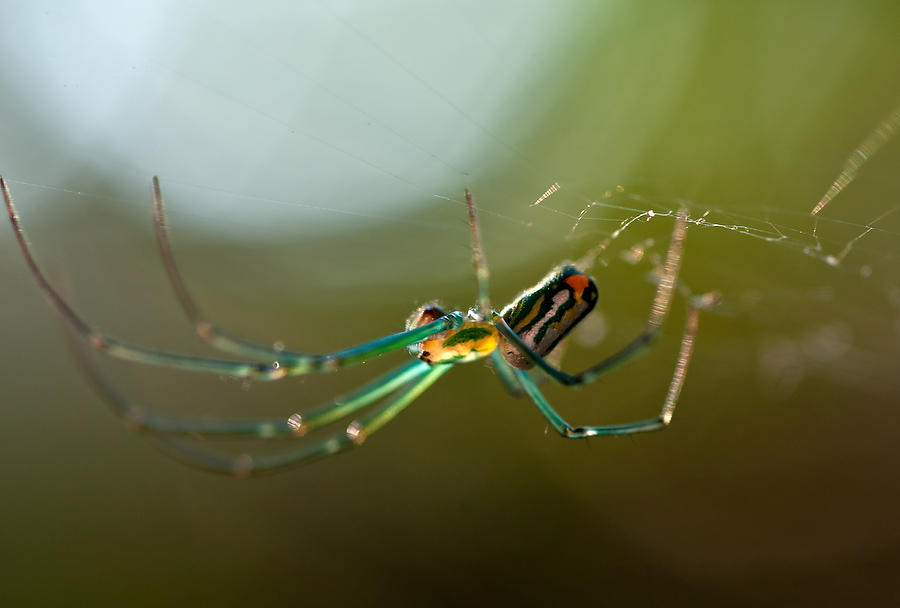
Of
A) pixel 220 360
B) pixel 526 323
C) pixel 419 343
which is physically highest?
pixel 526 323

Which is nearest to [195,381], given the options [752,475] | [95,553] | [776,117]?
[95,553]

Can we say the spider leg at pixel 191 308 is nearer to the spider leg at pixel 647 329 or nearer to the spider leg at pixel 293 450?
the spider leg at pixel 293 450

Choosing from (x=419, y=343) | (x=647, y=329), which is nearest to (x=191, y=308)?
(x=419, y=343)

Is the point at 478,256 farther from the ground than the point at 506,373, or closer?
farther from the ground

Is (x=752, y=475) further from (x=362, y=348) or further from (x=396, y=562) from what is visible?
(x=362, y=348)

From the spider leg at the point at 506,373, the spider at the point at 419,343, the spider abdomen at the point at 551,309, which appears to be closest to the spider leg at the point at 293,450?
the spider at the point at 419,343

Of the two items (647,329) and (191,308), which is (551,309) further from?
(191,308)

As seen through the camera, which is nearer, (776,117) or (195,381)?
(776,117)
